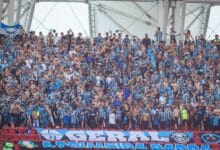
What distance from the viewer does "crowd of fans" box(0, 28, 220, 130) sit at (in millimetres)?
28797

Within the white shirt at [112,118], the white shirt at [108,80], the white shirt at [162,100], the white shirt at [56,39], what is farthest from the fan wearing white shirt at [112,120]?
the white shirt at [56,39]

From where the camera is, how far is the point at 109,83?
1220 inches

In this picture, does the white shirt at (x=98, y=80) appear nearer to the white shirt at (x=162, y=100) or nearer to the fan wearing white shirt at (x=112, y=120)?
the fan wearing white shirt at (x=112, y=120)

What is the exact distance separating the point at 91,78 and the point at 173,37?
20.1 ft

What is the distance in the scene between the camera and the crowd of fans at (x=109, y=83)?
28797mm

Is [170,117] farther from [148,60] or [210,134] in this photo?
[148,60]

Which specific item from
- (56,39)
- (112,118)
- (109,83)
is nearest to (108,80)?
(109,83)

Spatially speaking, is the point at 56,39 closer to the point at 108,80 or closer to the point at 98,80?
the point at 98,80

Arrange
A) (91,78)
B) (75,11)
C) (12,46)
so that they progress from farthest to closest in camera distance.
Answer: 1. (75,11)
2. (12,46)
3. (91,78)

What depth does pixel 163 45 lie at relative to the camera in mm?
34125

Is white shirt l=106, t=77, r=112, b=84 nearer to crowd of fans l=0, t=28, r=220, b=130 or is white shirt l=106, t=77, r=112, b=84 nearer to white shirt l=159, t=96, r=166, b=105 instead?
crowd of fans l=0, t=28, r=220, b=130

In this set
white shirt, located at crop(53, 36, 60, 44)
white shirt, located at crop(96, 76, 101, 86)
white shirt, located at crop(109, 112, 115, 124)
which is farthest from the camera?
white shirt, located at crop(53, 36, 60, 44)

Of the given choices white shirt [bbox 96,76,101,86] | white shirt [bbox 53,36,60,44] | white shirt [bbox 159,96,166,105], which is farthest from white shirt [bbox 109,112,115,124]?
white shirt [bbox 53,36,60,44]

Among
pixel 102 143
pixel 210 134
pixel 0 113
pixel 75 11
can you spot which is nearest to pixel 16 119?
pixel 0 113
